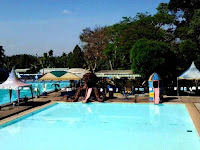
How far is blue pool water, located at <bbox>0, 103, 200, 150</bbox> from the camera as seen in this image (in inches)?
365

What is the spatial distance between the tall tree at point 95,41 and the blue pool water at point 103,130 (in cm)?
2634

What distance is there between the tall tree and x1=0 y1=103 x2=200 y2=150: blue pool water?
86.4 ft

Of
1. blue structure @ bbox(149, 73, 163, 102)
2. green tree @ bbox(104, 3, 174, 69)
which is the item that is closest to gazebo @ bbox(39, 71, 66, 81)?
blue structure @ bbox(149, 73, 163, 102)

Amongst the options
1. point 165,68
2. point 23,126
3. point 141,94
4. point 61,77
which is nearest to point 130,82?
point 141,94

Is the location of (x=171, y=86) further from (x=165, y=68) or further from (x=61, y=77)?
(x=61, y=77)

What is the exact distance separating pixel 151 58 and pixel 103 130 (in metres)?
12.1

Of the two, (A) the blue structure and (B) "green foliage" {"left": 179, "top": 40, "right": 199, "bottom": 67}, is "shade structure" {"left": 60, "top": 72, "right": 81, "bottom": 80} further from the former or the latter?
(B) "green foliage" {"left": 179, "top": 40, "right": 199, "bottom": 67}

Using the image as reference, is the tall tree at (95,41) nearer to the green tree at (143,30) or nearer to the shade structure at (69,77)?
the green tree at (143,30)

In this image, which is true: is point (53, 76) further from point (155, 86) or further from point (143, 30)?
point (143, 30)

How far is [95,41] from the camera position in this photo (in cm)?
4188

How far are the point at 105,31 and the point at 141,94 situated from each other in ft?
71.6

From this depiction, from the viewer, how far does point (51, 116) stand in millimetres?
14289

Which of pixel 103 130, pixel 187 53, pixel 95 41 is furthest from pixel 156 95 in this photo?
pixel 95 41

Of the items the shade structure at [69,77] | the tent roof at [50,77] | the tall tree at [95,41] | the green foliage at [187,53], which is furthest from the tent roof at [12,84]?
the tall tree at [95,41]
